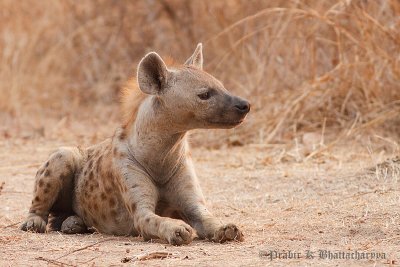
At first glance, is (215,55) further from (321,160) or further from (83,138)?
(321,160)

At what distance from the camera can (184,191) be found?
4680 millimetres

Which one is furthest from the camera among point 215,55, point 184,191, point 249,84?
point 215,55

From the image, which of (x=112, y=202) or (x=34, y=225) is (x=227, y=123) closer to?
(x=112, y=202)

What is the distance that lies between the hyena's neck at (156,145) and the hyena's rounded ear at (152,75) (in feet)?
0.32

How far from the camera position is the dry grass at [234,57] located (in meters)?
7.78

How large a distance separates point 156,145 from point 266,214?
0.95 meters

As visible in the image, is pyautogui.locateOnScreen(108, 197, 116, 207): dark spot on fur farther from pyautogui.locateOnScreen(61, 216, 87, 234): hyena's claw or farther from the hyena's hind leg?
the hyena's hind leg

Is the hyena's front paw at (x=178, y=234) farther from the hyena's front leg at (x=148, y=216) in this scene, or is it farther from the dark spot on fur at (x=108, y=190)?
the dark spot on fur at (x=108, y=190)

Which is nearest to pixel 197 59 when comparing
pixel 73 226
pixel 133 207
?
pixel 133 207

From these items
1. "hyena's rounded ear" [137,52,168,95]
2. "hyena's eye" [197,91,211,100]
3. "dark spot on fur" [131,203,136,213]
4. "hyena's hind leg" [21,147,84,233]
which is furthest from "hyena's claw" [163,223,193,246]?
"hyena's hind leg" [21,147,84,233]

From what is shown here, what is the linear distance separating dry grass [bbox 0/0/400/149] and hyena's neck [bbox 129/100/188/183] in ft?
7.96

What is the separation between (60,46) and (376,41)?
5.34 meters

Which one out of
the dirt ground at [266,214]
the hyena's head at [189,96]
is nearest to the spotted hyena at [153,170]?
the hyena's head at [189,96]

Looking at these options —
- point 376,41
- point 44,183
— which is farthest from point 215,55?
point 44,183
